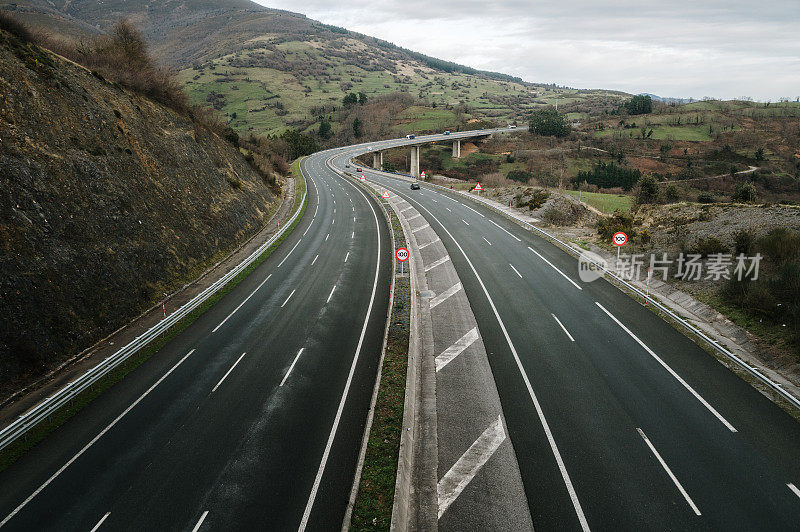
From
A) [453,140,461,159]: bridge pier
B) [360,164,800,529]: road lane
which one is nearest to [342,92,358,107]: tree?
[453,140,461,159]: bridge pier

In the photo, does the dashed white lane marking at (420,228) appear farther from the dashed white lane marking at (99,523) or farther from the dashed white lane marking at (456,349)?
the dashed white lane marking at (99,523)

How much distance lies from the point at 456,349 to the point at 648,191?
1367 inches

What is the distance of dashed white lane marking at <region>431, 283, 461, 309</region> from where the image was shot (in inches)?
810

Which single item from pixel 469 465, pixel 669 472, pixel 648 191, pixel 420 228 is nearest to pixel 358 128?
pixel 420 228

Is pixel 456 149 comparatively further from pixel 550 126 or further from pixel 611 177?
pixel 611 177

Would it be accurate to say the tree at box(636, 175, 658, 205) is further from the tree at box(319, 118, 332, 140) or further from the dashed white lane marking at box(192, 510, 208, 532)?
the tree at box(319, 118, 332, 140)

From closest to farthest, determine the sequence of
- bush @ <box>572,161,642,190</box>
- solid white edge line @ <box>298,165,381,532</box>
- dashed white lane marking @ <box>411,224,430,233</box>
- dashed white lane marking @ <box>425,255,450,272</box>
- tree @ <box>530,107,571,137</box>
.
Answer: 1. solid white edge line @ <box>298,165,381,532</box>
2. dashed white lane marking @ <box>425,255,450,272</box>
3. dashed white lane marking @ <box>411,224,430,233</box>
4. bush @ <box>572,161,642,190</box>
5. tree @ <box>530,107,571,137</box>

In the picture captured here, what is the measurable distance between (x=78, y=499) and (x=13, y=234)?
12.7 metres

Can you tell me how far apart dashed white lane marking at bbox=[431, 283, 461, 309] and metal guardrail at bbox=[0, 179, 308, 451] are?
1248 cm

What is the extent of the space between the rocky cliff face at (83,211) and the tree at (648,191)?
129 feet

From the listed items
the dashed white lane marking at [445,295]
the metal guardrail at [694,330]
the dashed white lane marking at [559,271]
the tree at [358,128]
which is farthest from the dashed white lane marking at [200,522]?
the tree at [358,128]

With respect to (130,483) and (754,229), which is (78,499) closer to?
(130,483)

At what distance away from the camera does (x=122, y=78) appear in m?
31.2

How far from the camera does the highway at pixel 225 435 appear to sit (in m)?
8.97
